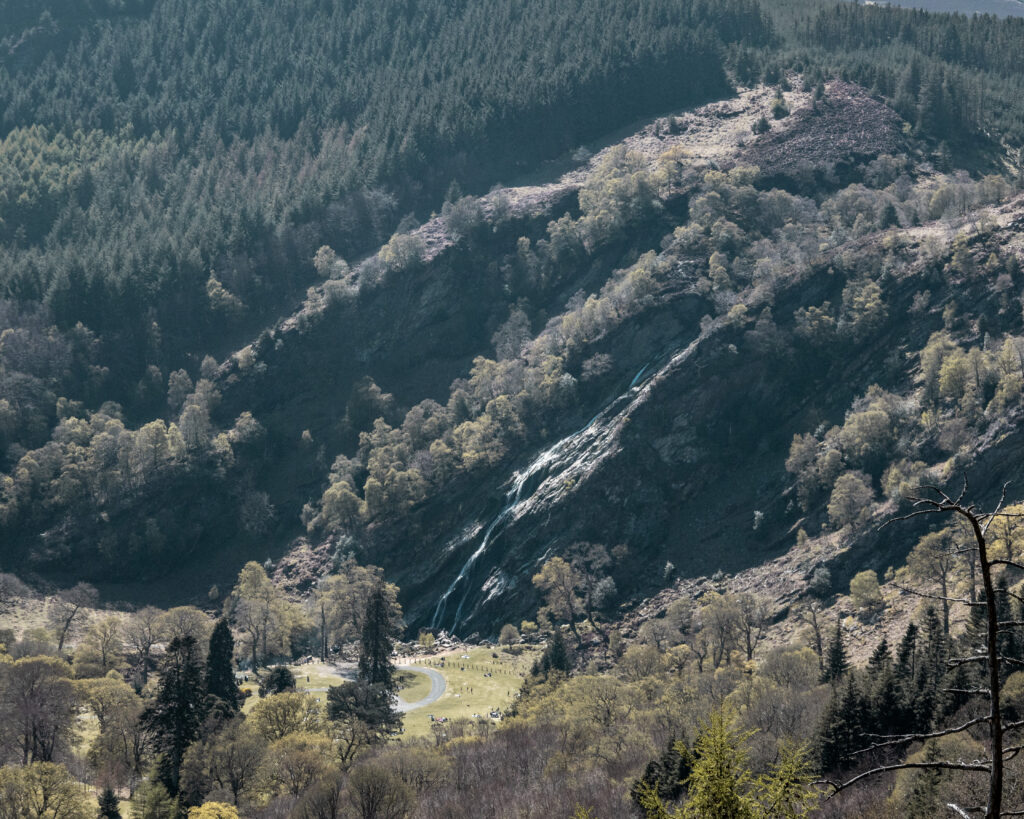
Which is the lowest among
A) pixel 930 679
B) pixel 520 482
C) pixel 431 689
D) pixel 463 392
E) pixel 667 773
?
pixel 431 689

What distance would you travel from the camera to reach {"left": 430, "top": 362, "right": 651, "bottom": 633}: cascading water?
477 ft

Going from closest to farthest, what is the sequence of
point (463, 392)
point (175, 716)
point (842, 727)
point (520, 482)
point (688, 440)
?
point (842, 727)
point (175, 716)
point (688, 440)
point (520, 482)
point (463, 392)

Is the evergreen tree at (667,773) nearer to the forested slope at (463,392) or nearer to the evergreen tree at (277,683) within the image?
the evergreen tree at (277,683)

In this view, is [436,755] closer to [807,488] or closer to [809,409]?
[807,488]

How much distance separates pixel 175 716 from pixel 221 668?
15445 mm

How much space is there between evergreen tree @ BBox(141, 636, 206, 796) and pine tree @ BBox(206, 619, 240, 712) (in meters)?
9.14

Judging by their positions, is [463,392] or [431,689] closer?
[431,689]

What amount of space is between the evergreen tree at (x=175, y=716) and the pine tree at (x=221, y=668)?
914 cm

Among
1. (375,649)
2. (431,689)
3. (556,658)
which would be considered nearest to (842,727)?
(556,658)

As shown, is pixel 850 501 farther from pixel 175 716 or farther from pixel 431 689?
pixel 175 716

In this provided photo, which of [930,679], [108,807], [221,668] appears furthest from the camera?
[221,668]

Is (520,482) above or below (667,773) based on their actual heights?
below

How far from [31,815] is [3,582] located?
84.9 metres

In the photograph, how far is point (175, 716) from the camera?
8756 centimetres
